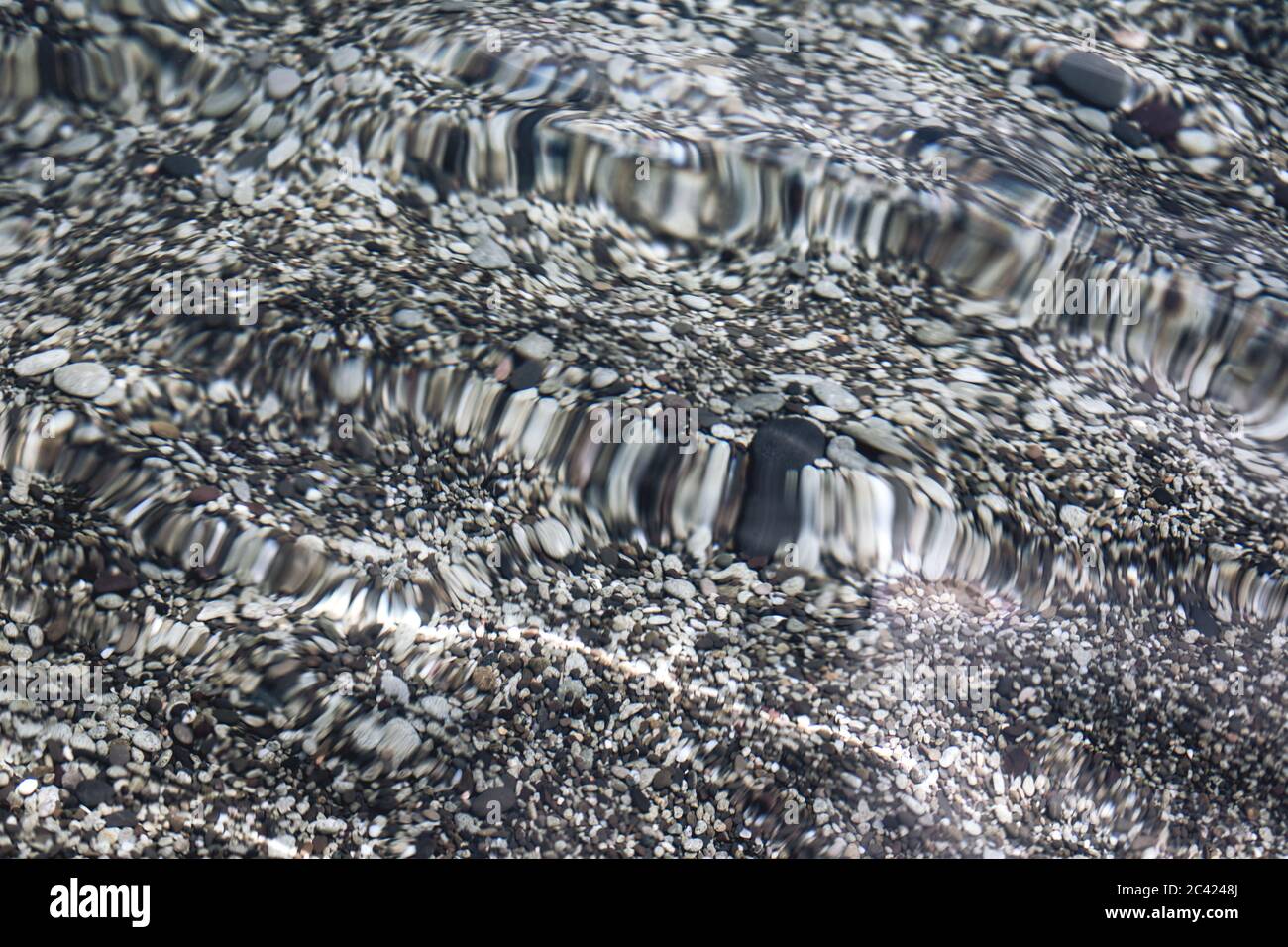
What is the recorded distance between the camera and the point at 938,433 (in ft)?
9.70

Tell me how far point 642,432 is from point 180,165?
179cm

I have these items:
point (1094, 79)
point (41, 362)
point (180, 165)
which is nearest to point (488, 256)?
point (180, 165)

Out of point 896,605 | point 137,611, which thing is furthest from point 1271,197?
point 137,611

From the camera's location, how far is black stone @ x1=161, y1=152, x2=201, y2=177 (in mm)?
3417

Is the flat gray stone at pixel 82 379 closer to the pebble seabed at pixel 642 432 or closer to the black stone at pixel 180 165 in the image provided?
the pebble seabed at pixel 642 432

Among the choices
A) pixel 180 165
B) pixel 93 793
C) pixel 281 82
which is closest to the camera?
pixel 93 793

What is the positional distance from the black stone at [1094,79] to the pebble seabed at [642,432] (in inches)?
0.5

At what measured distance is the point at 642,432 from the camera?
2914 millimetres

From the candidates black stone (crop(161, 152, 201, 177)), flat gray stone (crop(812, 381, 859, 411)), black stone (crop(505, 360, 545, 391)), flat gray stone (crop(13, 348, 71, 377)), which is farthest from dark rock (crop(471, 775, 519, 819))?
black stone (crop(161, 152, 201, 177))

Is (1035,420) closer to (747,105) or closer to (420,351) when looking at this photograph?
(747,105)

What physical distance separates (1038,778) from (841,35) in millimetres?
2670

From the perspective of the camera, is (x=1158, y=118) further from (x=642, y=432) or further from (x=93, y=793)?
(x=93, y=793)

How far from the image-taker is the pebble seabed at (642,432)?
244 cm

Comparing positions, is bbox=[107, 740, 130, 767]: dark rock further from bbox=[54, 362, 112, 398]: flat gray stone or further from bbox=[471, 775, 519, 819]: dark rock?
bbox=[54, 362, 112, 398]: flat gray stone
